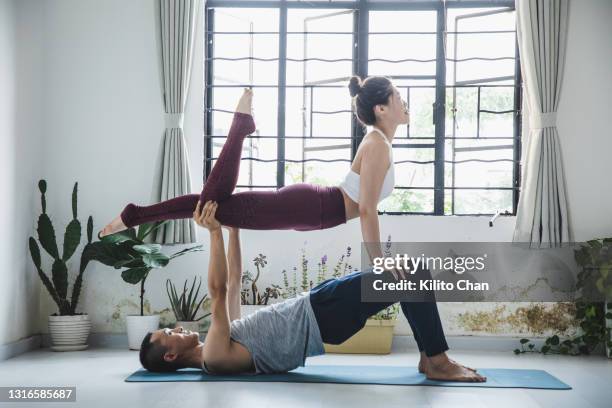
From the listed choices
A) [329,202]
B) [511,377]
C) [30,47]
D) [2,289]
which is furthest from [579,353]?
[30,47]

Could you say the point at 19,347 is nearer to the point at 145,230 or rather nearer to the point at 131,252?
the point at 131,252

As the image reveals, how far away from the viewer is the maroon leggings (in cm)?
368

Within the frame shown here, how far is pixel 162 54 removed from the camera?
5836mm

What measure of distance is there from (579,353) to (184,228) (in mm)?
3045

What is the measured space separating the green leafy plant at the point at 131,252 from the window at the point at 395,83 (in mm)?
804

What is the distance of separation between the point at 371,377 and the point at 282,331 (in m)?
0.63

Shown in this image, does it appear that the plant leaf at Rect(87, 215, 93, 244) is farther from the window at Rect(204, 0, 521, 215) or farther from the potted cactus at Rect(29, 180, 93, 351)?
the window at Rect(204, 0, 521, 215)

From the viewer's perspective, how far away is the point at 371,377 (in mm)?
4141

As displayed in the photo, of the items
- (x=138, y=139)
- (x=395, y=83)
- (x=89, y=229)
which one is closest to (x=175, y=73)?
(x=138, y=139)

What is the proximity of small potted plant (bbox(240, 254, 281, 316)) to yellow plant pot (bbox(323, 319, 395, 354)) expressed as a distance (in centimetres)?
61

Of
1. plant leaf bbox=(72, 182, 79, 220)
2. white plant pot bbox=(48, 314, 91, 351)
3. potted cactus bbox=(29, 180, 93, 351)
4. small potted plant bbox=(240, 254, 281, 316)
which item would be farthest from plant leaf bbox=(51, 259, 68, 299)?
small potted plant bbox=(240, 254, 281, 316)

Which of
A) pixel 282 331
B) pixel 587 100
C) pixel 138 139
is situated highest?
pixel 587 100

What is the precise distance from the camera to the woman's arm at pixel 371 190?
3.77 m

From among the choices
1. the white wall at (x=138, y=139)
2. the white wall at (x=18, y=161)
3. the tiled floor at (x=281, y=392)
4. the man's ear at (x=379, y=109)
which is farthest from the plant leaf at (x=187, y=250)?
the man's ear at (x=379, y=109)
